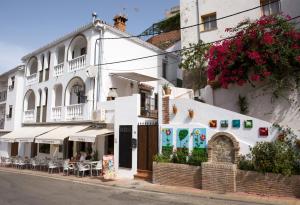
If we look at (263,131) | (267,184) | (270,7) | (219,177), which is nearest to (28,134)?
(219,177)

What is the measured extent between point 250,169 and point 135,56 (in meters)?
15.5

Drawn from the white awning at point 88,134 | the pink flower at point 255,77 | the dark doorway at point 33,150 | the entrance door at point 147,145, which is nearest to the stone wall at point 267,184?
the pink flower at point 255,77

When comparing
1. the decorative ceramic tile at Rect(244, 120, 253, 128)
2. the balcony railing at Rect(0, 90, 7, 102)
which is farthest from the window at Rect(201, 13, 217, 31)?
the balcony railing at Rect(0, 90, 7, 102)

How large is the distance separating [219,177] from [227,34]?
11.5 metres

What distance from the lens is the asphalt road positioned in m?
11.7

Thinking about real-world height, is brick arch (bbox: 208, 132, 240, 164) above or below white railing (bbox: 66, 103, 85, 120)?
below

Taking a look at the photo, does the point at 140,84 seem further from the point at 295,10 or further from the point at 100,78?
the point at 295,10

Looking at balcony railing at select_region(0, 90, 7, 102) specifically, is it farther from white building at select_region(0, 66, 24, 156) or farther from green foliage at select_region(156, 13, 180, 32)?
green foliage at select_region(156, 13, 180, 32)

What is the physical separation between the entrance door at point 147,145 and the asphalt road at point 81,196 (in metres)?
2.83

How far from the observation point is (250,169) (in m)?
13.1

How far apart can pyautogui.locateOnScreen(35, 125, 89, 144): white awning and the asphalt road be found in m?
5.32

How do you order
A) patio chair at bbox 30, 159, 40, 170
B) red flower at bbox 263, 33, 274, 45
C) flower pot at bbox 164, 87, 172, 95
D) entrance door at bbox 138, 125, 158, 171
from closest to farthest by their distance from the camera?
red flower at bbox 263, 33, 274, 45 → entrance door at bbox 138, 125, 158, 171 → flower pot at bbox 164, 87, 172, 95 → patio chair at bbox 30, 159, 40, 170

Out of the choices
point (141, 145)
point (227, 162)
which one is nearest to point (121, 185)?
point (141, 145)

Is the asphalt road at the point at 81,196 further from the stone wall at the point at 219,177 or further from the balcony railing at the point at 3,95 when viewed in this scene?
the balcony railing at the point at 3,95
